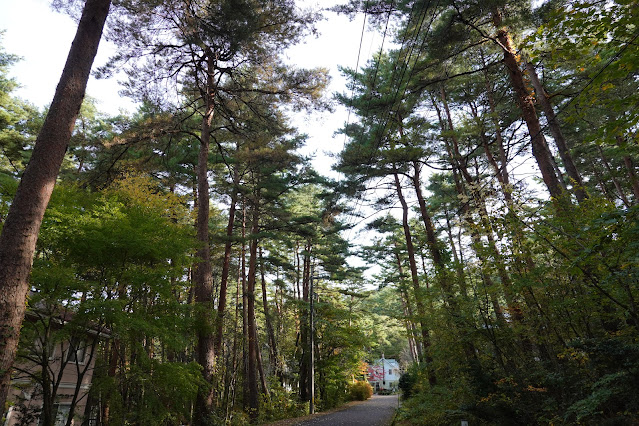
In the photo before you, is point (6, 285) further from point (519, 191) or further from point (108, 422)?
point (519, 191)

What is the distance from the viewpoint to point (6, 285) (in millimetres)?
4199

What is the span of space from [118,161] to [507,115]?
14.6 m

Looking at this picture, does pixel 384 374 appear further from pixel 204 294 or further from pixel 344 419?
pixel 204 294

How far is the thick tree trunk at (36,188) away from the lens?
4.14m

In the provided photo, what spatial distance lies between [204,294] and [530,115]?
9.91 metres

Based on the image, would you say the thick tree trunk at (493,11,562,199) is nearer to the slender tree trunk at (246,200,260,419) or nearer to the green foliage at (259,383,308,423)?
the slender tree trunk at (246,200,260,419)

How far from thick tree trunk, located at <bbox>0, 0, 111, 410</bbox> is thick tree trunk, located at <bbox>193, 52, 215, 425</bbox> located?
165 inches

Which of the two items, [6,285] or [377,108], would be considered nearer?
[6,285]

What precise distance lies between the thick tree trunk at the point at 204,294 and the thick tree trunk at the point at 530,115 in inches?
324

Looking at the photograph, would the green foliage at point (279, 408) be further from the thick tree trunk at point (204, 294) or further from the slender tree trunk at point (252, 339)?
the thick tree trunk at point (204, 294)

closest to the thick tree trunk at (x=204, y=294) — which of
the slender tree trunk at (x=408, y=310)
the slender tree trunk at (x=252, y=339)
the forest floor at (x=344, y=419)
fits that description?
the forest floor at (x=344, y=419)

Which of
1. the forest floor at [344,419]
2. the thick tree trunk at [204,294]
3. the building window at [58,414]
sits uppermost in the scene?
the thick tree trunk at [204,294]

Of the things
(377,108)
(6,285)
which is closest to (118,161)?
(6,285)

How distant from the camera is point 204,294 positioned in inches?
404
